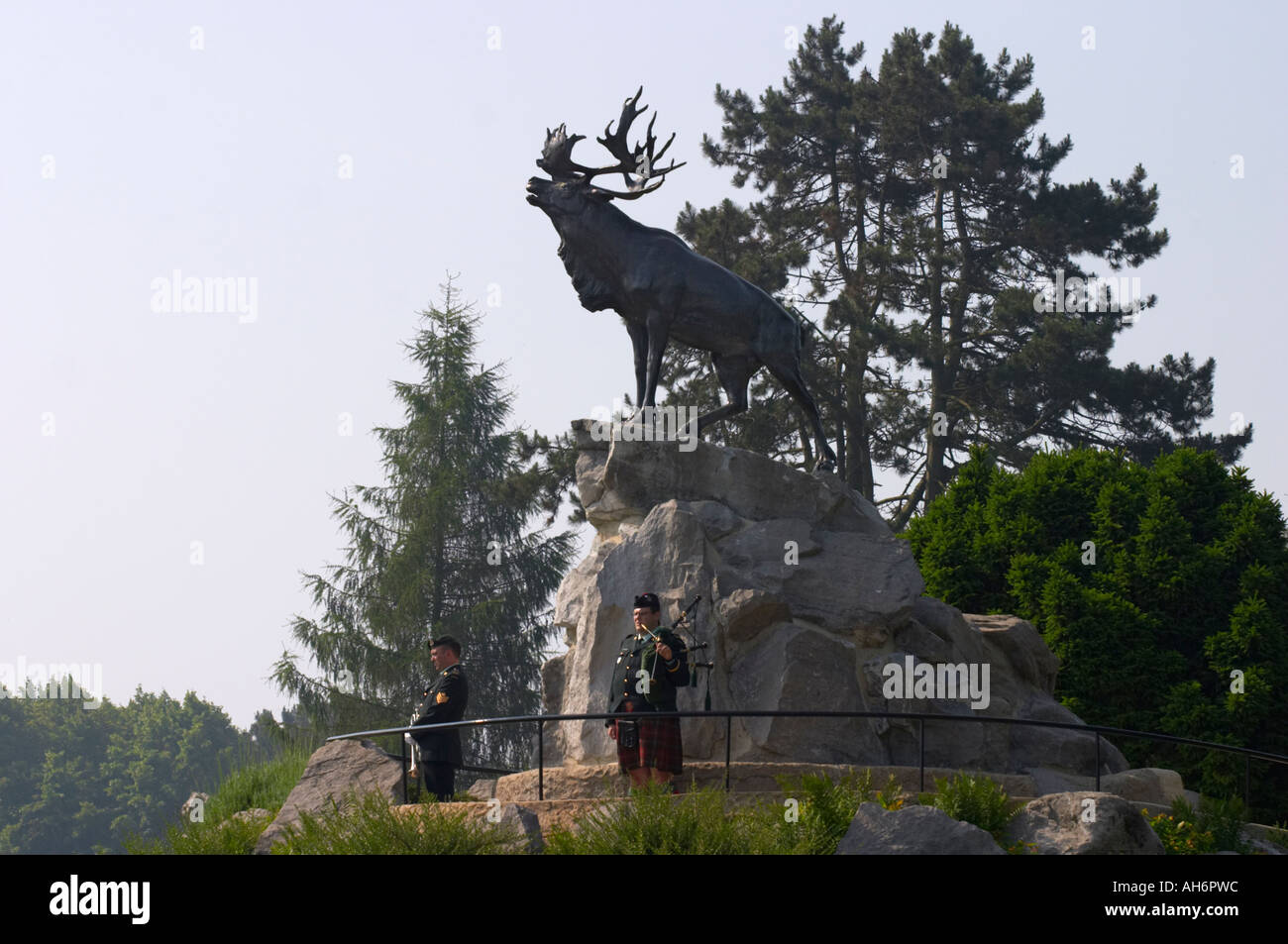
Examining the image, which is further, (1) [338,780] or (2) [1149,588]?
(2) [1149,588]

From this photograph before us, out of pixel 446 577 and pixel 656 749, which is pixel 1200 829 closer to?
pixel 656 749

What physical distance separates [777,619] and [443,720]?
350 centimetres

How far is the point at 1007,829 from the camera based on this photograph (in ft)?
40.7

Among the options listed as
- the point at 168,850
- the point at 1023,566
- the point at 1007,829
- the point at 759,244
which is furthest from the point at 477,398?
the point at 1007,829

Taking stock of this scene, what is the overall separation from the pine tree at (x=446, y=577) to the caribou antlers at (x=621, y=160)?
19.2 m

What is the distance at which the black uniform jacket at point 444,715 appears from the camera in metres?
14.9

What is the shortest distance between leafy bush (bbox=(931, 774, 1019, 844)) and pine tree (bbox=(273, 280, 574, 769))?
24740 mm

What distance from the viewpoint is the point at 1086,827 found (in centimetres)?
1205

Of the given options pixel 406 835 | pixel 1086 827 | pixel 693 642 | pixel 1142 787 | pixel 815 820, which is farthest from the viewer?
pixel 1142 787

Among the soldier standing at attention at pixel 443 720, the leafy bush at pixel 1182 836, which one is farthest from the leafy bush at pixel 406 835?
the leafy bush at pixel 1182 836

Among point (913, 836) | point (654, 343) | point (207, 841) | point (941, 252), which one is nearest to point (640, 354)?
point (654, 343)

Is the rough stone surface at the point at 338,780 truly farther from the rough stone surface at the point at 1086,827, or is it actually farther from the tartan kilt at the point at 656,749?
the rough stone surface at the point at 1086,827

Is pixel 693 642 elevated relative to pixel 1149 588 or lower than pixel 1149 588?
lower

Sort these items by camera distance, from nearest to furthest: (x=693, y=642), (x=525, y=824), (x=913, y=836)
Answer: (x=913, y=836)
(x=525, y=824)
(x=693, y=642)
